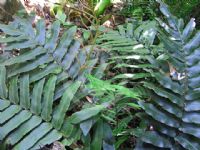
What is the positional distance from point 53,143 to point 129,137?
507 millimetres

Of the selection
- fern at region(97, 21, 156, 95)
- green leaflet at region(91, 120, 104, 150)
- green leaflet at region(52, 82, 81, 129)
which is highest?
fern at region(97, 21, 156, 95)

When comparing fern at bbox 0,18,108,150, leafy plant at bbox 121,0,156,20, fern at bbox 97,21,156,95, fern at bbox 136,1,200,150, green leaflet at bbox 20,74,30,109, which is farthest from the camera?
leafy plant at bbox 121,0,156,20

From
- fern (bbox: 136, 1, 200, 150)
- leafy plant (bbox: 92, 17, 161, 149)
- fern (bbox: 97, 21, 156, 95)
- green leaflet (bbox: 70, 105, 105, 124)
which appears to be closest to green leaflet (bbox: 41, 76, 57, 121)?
green leaflet (bbox: 70, 105, 105, 124)

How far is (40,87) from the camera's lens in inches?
88.7

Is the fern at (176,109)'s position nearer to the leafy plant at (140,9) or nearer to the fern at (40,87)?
the fern at (40,87)

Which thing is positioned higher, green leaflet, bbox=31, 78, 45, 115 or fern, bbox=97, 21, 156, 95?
fern, bbox=97, 21, 156, 95

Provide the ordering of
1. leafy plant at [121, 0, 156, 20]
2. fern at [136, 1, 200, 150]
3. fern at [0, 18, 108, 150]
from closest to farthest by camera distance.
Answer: fern at [136, 1, 200, 150]
fern at [0, 18, 108, 150]
leafy plant at [121, 0, 156, 20]

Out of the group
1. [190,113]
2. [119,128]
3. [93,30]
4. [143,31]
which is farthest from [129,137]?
[93,30]

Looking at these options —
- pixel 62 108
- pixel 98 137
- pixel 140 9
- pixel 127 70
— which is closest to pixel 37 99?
pixel 62 108

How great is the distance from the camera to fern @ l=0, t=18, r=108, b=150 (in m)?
2.11

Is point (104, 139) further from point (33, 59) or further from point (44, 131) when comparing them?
point (33, 59)

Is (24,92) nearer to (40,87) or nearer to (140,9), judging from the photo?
(40,87)

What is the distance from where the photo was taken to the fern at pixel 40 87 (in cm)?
211

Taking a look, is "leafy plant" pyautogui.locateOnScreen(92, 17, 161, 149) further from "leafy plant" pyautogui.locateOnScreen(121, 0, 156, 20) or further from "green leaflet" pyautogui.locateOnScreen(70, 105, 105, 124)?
"leafy plant" pyautogui.locateOnScreen(121, 0, 156, 20)
